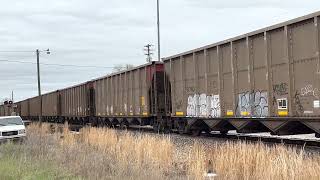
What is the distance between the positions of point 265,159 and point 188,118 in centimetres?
1349

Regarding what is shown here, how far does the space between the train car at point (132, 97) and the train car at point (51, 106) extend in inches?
685

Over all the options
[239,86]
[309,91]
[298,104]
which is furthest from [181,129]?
[309,91]

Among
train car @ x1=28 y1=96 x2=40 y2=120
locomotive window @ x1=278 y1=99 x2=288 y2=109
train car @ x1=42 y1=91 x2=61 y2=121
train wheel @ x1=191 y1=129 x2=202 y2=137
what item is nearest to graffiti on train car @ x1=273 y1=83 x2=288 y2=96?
locomotive window @ x1=278 y1=99 x2=288 y2=109

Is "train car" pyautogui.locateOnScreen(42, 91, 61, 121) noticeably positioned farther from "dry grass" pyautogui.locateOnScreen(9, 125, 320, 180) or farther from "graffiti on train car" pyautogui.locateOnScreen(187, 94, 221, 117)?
"dry grass" pyautogui.locateOnScreen(9, 125, 320, 180)

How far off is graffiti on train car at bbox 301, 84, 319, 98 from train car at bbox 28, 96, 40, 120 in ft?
190

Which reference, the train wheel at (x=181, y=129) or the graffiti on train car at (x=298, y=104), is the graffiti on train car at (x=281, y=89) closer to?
the graffiti on train car at (x=298, y=104)

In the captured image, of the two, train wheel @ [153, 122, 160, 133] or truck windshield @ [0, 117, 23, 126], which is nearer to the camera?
truck windshield @ [0, 117, 23, 126]

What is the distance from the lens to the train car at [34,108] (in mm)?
70250

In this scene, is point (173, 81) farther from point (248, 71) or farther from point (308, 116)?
point (308, 116)

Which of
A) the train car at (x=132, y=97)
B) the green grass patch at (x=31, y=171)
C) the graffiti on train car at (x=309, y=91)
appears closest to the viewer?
the green grass patch at (x=31, y=171)

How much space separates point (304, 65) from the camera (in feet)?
48.0

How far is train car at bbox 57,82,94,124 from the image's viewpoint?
4278cm

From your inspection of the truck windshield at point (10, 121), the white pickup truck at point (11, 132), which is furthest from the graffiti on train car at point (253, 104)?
the truck windshield at point (10, 121)

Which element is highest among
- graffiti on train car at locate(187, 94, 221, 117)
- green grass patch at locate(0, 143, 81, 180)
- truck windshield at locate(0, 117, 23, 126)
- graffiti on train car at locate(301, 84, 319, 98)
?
graffiti on train car at locate(301, 84, 319, 98)
